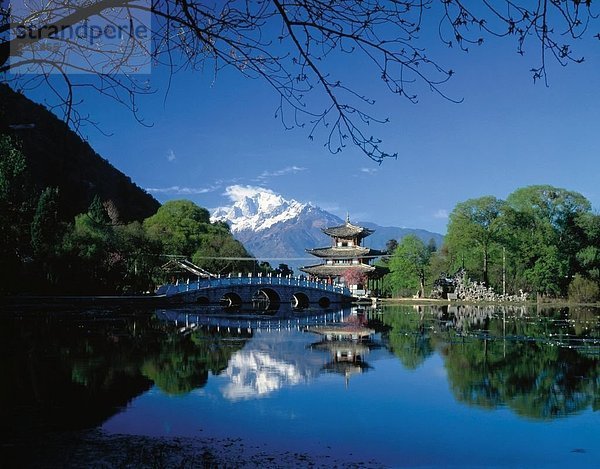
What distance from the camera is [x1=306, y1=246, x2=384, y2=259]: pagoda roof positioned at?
6191 centimetres

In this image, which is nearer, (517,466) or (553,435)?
(517,466)

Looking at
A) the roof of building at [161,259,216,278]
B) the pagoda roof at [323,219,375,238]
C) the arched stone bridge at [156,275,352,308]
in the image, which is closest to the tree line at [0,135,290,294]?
the roof of building at [161,259,216,278]

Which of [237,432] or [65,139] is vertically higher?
[65,139]

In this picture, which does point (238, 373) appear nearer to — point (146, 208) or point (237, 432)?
point (237, 432)

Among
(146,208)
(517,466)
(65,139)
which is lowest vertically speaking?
(517,466)

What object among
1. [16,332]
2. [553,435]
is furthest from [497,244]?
[553,435]

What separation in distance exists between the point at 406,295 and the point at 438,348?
→ 4059cm

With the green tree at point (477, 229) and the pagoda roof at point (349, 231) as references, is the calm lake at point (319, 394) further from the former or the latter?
the pagoda roof at point (349, 231)

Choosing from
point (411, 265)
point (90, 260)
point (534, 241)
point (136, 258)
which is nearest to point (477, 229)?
point (534, 241)

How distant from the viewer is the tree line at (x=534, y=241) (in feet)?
164

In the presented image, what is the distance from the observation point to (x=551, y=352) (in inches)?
711

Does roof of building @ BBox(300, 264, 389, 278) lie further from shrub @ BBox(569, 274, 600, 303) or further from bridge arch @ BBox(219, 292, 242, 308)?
shrub @ BBox(569, 274, 600, 303)

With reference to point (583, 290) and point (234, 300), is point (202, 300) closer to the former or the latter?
point (234, 300)

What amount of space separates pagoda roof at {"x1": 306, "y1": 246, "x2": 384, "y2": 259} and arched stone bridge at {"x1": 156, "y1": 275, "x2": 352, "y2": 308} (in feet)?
33.4
